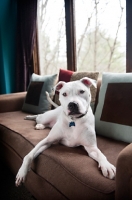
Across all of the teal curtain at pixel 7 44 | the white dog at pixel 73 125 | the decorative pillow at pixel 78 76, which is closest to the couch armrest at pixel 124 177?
the white dog at pixel 73 125

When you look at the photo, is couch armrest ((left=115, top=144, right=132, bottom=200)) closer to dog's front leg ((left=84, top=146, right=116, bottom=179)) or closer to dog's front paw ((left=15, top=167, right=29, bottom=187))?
dog's front leg ((left=84, top=146, right=116, bottom=179))

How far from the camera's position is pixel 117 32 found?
246 cm

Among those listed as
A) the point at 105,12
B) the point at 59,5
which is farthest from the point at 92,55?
the point at 59,5

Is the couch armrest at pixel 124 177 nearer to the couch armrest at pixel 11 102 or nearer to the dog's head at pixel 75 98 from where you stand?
the dog's head at pixel 75 98

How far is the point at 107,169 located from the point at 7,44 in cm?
344

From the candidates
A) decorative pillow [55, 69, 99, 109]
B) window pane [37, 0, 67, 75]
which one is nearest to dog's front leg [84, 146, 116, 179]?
decorative pillow [55, 69, 99, 109]

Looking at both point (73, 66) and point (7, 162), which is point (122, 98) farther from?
point (73, 66)

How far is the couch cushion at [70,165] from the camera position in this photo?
0.98 metres

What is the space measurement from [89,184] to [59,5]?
303 centimetres

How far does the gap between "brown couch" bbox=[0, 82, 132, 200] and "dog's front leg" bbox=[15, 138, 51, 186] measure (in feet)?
0.14

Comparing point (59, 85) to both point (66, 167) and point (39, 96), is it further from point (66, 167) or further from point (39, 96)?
point (39, 96)

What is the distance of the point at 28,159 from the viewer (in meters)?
1.31

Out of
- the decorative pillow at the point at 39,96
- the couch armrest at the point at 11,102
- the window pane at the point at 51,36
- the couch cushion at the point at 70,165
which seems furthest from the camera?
the window pane at the point at 51,36

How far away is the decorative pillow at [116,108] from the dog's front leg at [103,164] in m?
0.28
